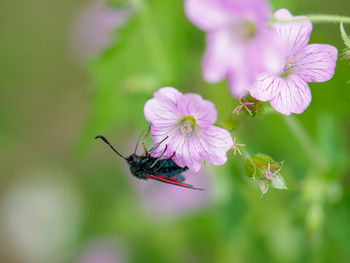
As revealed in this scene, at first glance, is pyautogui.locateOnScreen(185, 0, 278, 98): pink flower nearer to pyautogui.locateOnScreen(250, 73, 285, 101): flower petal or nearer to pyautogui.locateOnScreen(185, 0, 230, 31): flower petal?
pyautogui.locateOnScreen(185, 0, 230, 31): flower petal

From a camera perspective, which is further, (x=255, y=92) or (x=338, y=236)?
(x=338, y=236)

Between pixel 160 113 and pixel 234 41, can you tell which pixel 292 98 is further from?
pixel 160 113

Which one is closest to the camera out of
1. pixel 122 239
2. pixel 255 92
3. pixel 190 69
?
pixel 255 92

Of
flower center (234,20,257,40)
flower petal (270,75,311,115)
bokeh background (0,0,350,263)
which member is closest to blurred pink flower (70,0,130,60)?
bokeh background (0,0,350,263)

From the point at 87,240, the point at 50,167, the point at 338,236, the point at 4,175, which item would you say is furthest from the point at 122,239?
the point at 338,236

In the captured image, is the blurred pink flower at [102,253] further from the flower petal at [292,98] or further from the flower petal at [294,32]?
the flower petal at [294,32]

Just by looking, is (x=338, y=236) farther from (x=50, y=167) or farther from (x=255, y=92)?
(x=50, y=167)
